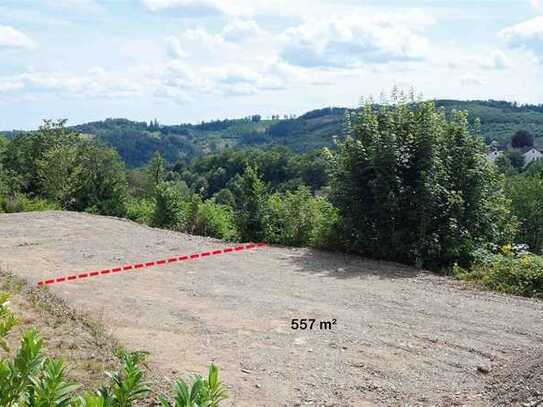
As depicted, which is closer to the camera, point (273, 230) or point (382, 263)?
point (382, 263)

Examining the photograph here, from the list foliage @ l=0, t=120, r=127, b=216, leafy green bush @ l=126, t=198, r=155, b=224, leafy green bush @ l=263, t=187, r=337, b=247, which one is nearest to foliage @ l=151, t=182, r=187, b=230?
leafy green bush @ l=126, t=198, r=155, b=224

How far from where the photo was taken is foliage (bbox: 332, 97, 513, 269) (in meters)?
10.7

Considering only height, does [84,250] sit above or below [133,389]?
below

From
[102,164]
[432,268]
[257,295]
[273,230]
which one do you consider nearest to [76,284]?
[257,295]

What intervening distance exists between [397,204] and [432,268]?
1340 millimetres

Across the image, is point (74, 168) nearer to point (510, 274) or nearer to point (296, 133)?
point (510, 274)

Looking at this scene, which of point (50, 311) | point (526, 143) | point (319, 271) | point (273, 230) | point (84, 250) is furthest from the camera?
point (526, 143)

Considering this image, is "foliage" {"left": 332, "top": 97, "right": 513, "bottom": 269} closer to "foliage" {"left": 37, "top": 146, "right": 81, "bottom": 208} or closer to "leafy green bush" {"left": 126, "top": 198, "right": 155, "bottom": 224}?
"leafy green bush" {"left": 126, "top": 198, "right": 155, "bottom": 224}

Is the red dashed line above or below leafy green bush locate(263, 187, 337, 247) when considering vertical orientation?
below

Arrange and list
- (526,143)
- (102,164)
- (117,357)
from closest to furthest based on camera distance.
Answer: (117,357)
(102,164)
(526,143)

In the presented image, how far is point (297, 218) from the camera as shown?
12727mm

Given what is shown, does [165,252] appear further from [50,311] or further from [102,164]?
[102,164]

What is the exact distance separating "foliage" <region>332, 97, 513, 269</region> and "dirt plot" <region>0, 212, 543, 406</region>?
71 cm

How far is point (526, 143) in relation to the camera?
101m
